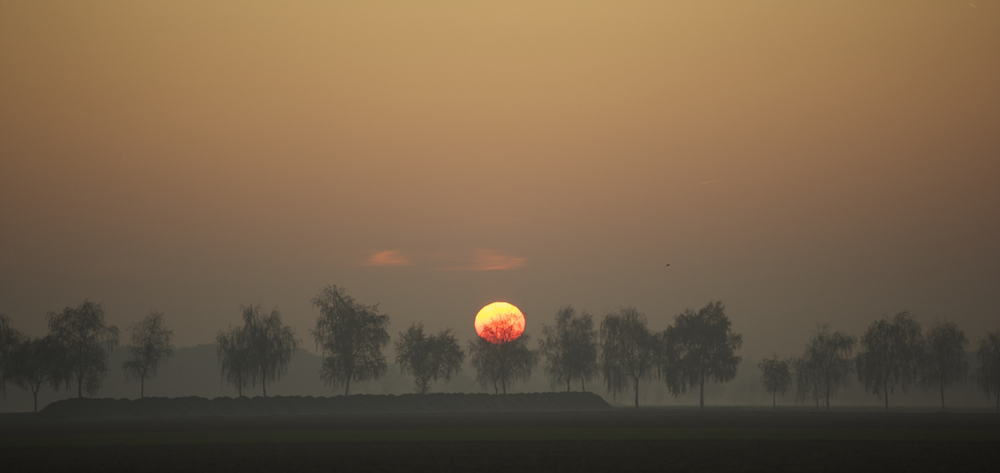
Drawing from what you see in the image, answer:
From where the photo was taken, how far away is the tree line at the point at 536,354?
86.9 meters

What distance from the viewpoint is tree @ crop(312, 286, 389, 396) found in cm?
9950

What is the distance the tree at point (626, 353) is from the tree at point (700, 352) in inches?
91.6

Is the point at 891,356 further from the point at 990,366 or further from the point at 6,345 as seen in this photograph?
the point at 6,345

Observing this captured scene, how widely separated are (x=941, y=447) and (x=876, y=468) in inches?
363

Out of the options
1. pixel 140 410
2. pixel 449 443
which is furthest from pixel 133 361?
pixel 449 443

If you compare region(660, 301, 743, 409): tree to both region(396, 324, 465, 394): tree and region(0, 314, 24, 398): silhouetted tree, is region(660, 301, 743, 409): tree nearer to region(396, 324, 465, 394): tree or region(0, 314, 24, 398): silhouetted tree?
region(396, 324, 465, 394): tree

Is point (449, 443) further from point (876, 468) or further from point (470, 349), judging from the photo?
point (470, 349)

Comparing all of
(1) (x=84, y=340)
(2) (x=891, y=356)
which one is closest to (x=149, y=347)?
(1) (x=84, y=340)

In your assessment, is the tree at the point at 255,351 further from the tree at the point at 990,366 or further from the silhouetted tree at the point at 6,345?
the tree at the point at 990,366

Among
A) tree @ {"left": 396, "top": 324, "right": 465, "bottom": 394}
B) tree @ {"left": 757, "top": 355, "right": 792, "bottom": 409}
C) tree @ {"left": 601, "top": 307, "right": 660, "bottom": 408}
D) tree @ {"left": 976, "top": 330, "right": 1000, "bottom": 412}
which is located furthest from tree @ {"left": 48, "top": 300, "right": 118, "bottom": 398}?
tree @ {"left": 976, "top": 330, "right": 1000, "bottom": 412}

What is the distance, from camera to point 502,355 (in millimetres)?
115188

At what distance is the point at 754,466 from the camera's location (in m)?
25.9

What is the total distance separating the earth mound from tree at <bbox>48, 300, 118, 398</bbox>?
1272 cm

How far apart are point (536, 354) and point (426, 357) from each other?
16.8 meters
